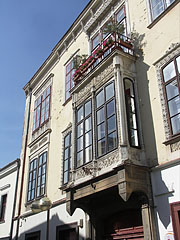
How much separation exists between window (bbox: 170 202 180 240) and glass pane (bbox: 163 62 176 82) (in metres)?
3.39

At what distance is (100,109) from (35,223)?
6.98 m

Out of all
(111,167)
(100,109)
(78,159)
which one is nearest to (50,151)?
(78,159)

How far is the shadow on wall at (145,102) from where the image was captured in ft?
26.0

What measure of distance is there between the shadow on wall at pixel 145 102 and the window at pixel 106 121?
856 mm

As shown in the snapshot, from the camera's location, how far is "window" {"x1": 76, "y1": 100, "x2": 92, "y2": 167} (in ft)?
30.6

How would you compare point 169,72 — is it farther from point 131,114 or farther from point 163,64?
point 131,114

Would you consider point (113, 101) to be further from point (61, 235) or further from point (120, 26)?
point (61, 235)

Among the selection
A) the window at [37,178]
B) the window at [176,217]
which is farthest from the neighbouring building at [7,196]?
the window at [176,217]

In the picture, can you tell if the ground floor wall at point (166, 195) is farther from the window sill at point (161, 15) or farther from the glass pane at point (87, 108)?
the window sill at point (161, 15)

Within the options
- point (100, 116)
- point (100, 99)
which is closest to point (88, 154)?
point (100, 116)

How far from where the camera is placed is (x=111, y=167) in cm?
793

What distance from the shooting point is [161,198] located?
281 inches

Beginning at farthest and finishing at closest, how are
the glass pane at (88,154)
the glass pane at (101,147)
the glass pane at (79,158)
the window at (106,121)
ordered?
the glass pane at (79,158) → the glass pane at (88,154) → the glass pane at (101,147) → the window at (106,121)

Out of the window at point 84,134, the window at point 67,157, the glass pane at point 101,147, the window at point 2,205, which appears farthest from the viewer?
the window at point 2,205
